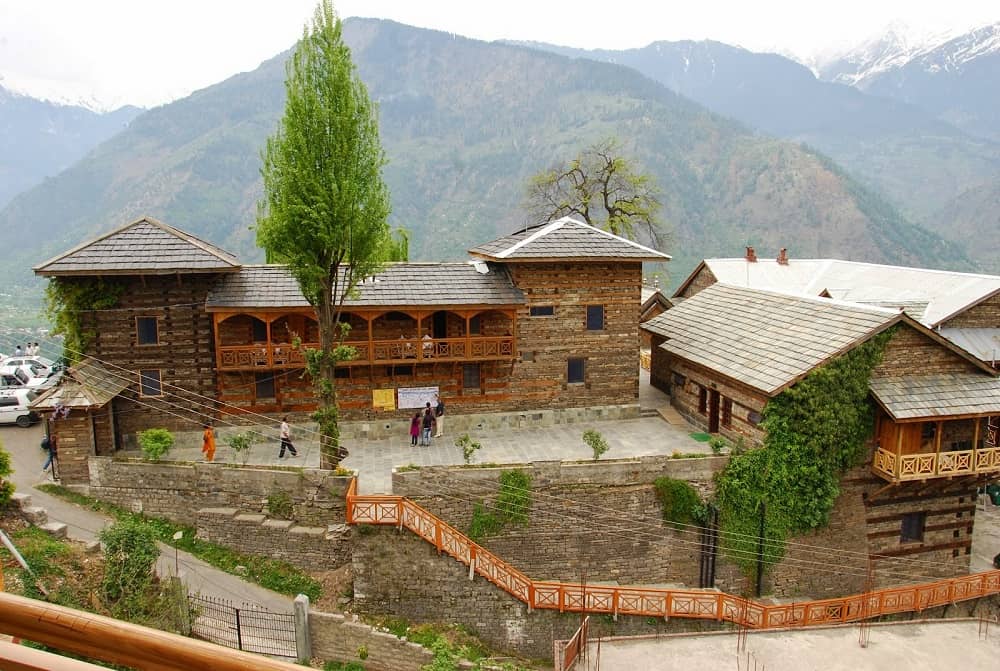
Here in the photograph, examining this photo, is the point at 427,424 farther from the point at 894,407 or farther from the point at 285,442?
the point at 894,407

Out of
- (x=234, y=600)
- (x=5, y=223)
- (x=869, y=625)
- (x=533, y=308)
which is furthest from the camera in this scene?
(x=5, y=223)

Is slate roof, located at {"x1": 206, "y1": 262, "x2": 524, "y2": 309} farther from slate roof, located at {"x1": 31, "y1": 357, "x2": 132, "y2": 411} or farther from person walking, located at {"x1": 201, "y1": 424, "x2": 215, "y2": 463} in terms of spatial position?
person walking, located at {"x1": 201, "y1": 424, "x2": 215, "y2": 463}

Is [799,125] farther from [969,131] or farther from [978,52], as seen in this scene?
[978,52]

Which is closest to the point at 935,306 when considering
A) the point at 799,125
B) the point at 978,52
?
the point at 799,125

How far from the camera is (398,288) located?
2383 cm

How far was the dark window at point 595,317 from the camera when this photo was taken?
25453 millimetres

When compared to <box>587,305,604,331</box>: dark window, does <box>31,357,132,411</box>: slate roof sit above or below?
below

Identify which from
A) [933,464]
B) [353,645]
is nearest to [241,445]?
[353,645]

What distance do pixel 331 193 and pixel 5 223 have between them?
103690 mm

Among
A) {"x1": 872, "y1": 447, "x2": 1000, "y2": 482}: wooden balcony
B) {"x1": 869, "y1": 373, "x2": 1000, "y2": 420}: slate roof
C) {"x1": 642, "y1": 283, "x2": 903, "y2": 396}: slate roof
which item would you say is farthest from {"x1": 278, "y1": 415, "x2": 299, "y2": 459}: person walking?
{"x1": 872, "y1": 447, "x2": 1000, "y2": 482}: wooden balcony

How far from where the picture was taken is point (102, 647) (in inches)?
93.2

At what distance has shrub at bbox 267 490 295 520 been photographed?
64.7 ft

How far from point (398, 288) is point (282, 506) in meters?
8.29

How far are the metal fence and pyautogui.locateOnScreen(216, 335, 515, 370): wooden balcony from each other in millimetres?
8032
